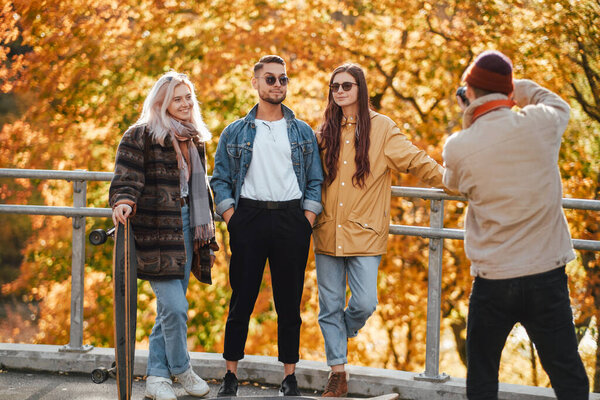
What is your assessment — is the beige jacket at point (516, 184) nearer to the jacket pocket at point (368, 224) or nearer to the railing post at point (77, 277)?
the jacket pocket at point (368, 224)

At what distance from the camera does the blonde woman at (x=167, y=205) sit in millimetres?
3744

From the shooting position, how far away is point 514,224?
2.69 metres

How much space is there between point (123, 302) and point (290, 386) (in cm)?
104

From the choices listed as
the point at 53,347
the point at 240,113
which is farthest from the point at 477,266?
the point at 240,113

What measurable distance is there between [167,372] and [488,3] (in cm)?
731

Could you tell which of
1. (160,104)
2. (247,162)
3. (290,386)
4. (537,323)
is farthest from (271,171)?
(537,323)

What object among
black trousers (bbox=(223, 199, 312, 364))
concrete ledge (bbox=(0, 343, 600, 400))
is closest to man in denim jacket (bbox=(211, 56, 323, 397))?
black trousers (bbox=(223, 199, 312, 364))

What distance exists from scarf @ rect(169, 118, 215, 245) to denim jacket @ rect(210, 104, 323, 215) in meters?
0.08

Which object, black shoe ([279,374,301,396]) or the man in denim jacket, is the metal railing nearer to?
the man in denim jacket

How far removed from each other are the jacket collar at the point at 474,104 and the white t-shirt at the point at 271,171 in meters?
1.27

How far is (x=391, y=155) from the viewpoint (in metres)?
3.86

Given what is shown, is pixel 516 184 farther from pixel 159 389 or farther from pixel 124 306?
pixel 159 389

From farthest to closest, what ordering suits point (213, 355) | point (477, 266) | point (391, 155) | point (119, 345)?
point (213, 355) → point (391, 155) → point (119, 345) → point (477, 266)

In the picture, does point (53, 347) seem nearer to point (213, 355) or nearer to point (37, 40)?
point (213, 355)
